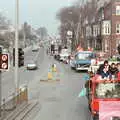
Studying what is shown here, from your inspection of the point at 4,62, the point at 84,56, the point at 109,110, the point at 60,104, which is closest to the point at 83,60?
the point at 84,56

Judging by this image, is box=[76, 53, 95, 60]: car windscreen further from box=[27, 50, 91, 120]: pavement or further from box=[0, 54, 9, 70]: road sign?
box=[0, 54, 9, 70]: road sign

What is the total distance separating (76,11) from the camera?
13350 centimetres

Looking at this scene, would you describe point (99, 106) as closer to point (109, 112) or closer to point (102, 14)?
point (109, 112)

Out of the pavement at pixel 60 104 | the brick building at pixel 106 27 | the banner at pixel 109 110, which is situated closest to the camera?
the banner at pixel 109 110

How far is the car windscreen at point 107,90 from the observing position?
1847 cm

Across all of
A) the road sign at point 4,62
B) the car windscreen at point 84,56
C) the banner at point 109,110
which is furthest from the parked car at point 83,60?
the banner at point 109,110

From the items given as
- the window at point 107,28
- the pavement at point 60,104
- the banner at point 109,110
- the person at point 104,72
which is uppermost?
the window at point 107,28

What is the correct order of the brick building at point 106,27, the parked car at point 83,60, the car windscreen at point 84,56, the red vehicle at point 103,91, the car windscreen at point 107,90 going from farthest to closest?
the brick building at point 106,27 < the car windscreen at point 84,56 < the parked car at point 83,60 < the car windscreen at point 107,90 < the red vehicle at point 103,91

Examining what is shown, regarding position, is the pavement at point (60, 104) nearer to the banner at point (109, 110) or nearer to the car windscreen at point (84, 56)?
the banner at point (109, 110)

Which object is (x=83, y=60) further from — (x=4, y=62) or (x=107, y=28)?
(x=107, y=28)

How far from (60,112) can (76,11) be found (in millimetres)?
111129

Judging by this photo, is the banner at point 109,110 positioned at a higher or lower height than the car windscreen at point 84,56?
lower

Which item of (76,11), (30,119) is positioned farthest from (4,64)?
(76,11)

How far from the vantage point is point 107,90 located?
18641 mm
